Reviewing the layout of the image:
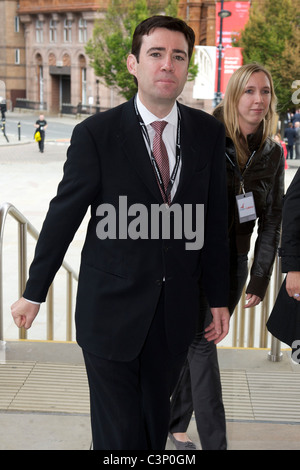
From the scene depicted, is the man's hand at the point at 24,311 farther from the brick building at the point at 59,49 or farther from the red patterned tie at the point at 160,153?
the brick building at the point at 59,49

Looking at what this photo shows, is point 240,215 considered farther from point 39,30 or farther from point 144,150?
point 39,30

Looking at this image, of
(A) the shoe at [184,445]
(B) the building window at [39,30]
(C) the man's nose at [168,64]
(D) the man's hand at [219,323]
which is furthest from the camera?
(B) the building window at [39,30]

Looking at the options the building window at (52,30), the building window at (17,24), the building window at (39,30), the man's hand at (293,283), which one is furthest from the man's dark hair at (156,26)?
the building window at (17,24)

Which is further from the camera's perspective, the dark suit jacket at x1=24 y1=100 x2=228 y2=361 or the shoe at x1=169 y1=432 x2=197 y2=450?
the shoe at x1=169 y1=432 x2=197 y2=450

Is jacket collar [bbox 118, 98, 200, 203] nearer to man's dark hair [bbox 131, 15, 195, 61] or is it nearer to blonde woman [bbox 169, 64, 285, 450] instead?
man's dark hair [bbox 131, 15, 195, 61]

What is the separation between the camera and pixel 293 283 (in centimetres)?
207

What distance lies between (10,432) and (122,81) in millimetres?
22591

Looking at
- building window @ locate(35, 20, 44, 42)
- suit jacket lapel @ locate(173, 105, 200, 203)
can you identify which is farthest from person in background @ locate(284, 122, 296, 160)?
building window @ locate(35, 20, 44, 42)

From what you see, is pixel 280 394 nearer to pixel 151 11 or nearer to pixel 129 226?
pixel 129 226

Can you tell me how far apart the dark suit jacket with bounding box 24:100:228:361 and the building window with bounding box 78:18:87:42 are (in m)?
42.4

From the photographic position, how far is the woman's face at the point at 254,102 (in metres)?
2.26

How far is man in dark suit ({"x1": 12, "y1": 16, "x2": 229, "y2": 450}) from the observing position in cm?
166

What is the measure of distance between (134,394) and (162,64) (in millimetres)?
873

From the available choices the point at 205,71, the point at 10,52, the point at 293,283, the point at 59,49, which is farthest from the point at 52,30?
the point at 293,283
